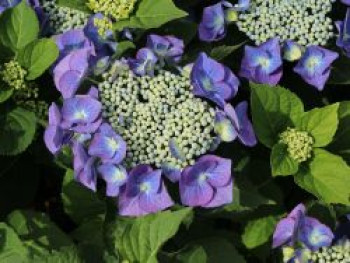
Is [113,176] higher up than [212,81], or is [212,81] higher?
[212,81]

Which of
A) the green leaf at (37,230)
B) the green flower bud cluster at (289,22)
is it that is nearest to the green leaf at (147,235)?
the green leaf at (37,230)

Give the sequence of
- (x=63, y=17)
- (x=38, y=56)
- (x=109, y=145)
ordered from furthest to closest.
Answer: (x=63, y=17) < (x=38, y=56) < (x=109, y=145)

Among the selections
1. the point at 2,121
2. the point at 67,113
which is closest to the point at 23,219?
the point at 2,121

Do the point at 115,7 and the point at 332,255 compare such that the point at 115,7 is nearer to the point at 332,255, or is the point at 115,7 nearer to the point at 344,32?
the point at 344,32

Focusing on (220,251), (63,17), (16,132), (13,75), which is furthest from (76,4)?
(220,251)

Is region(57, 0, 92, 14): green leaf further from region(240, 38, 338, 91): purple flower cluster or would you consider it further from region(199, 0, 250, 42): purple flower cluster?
region(240, 38, 338, 91): purple flower cluster

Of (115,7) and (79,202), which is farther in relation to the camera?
(79,202)

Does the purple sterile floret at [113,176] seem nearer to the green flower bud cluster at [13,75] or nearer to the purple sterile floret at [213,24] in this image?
the green flower bud cluster at [13,75]
